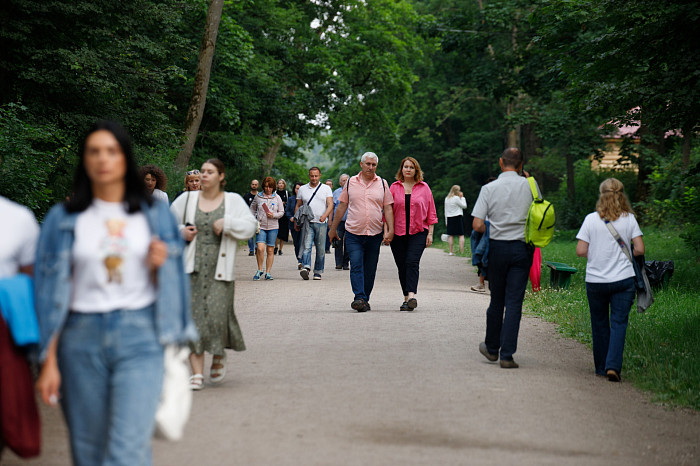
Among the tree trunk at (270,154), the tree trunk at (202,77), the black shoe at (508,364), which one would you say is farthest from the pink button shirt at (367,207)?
the tree trunk at (270,154)

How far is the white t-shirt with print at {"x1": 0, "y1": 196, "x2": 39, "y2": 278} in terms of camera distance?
4.14 metres

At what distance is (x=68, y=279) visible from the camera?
3.85 meters

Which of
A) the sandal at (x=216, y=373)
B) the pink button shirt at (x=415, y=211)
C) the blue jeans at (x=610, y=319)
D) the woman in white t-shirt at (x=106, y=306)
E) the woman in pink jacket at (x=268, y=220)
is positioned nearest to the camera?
the woman in white t-shirt at (x=106, y=306)

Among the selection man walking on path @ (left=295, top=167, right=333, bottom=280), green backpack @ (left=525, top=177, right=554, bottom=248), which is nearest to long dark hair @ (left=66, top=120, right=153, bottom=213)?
green backpack @ (left=525, top=177, right=554, bottom=248)

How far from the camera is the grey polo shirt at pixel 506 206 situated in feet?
28.6

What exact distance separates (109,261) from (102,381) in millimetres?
499

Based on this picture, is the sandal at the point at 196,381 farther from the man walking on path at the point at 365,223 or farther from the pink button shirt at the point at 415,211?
the pink button shirt at the point at 415,211

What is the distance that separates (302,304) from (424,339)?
356 cm

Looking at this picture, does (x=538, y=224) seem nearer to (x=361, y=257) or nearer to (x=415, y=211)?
(x=415, y=211)

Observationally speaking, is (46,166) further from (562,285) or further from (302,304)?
(562,285)

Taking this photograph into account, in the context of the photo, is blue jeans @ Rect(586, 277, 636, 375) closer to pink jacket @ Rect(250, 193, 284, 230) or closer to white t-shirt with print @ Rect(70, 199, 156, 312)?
white t-shirt with print @ Rect(70, 199, 156, 312)

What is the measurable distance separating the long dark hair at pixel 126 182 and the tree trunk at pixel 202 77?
20236 millimetres

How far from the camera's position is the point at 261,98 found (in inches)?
1282

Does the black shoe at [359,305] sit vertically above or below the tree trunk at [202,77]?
below
